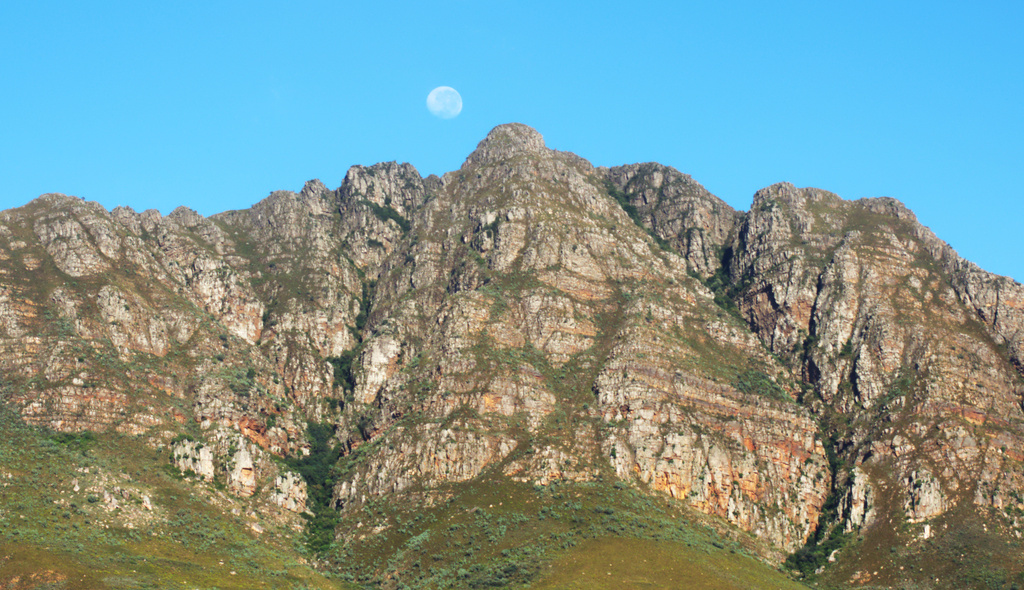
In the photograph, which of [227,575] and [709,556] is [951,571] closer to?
[709,556]

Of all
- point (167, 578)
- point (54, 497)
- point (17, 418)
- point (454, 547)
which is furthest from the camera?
point (17, 418)

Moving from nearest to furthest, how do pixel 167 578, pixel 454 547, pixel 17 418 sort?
pixel 167 578
pixel 454 547
pixel 17 418

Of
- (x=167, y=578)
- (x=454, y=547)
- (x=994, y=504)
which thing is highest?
(x=994, y=504)

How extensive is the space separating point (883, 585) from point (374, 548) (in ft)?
337

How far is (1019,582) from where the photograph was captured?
177m

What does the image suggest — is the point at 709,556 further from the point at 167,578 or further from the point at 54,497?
the point at 54,497

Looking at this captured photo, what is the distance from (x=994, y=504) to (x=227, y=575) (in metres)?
156

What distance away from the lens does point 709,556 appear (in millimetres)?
184000

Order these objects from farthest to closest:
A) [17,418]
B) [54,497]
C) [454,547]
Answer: [17,418], [454,547], [54,497]

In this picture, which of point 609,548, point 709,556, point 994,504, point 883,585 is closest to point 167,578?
point 609,548

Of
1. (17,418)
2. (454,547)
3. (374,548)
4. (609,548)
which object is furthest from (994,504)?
(17,418)

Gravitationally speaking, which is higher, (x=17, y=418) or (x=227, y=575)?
(x=17, y=418)

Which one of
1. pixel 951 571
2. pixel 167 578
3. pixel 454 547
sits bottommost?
pixel 167 578

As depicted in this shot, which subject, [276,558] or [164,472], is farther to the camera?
[164,472]
